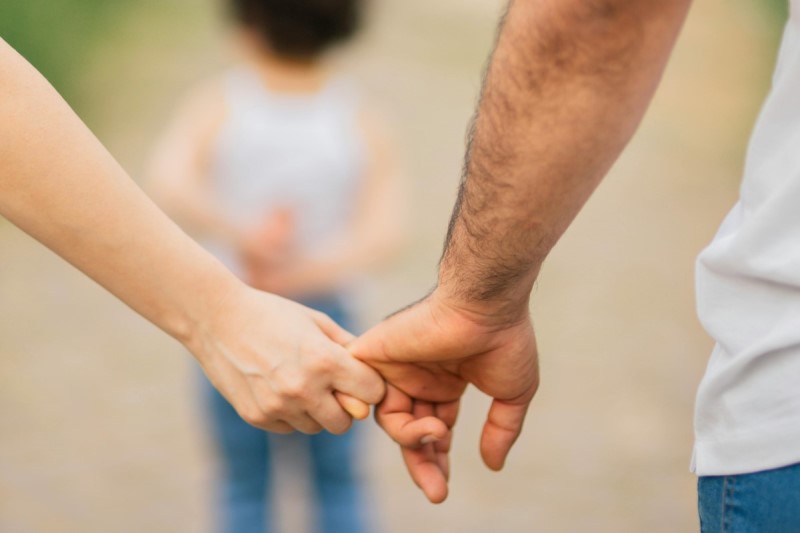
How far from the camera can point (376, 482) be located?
3.57 meters

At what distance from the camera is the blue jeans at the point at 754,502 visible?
143 cm

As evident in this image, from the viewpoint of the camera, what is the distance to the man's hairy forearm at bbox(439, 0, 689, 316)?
4.62 ft

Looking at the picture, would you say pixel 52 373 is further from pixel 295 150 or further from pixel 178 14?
pixel 178 14

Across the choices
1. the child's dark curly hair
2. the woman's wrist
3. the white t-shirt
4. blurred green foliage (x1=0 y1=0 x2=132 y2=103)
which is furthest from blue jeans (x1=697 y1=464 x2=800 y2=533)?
blurred green foliage (x1=0 y1=0 x2=132 y2=103)

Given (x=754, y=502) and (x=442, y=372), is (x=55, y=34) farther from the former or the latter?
(x=754, y=502)

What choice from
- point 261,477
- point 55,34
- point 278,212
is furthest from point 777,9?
point 261,477

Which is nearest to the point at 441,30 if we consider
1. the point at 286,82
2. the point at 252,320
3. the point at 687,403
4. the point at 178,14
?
the point at 178,14

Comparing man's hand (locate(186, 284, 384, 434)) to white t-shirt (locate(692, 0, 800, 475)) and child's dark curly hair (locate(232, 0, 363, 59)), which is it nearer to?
white t-shirt (locate(692, 0, 800, 475))

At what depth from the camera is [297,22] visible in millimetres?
2744

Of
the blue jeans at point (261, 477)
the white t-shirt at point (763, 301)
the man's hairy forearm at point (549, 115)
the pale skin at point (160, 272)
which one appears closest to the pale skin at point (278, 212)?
the blue jeans at point (261, 477)

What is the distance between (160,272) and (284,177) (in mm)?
872

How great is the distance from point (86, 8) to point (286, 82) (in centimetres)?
485

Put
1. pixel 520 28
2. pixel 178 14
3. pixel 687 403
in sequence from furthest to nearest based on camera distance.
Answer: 1. pixel 178 14
2. pixel 687 403
3. pixel 520 28

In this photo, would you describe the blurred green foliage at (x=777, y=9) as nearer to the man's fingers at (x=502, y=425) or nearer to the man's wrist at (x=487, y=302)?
the man's fingers at (x=502, y=425)
